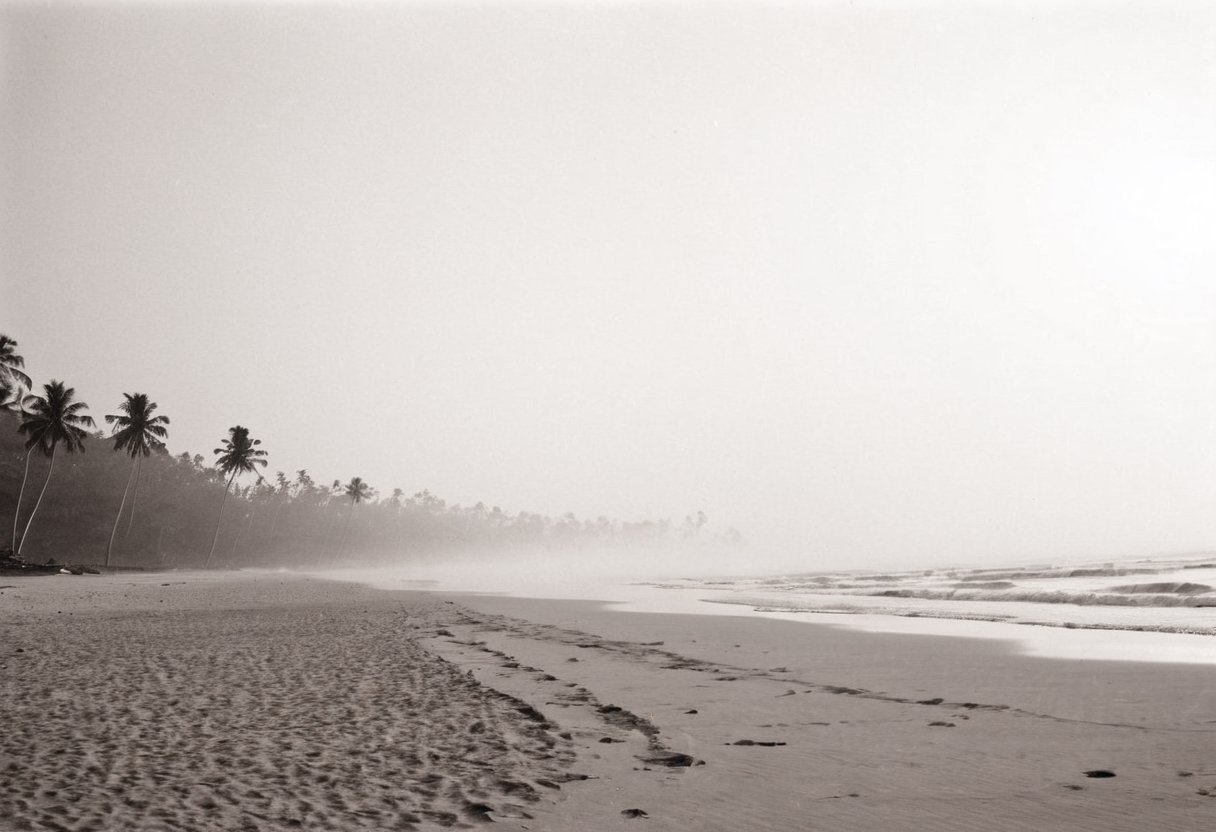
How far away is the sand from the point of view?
4066 millimetres

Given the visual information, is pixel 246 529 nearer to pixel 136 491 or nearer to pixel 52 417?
pixel 136 491

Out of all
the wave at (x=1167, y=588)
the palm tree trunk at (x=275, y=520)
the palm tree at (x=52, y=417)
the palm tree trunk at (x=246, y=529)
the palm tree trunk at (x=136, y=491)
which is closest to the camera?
the wave at (x=1167, y=588)

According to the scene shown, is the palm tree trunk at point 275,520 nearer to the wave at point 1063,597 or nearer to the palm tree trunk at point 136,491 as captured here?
the palm tree trunk at point 136,491

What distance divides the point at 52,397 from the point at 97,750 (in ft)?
205

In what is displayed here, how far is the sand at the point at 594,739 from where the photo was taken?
4.07m

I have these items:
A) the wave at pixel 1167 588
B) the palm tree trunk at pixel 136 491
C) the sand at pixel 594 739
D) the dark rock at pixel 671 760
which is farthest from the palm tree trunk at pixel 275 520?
the dark rock at pixel 671 760

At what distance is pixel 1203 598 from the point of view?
20.1 m

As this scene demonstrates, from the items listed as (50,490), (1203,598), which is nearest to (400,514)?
(50,490)

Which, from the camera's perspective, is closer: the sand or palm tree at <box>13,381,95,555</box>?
the sand

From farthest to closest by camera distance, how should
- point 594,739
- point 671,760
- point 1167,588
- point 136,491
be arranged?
point 136,491 → point 1167,588 → point 594,739 → point 671,760

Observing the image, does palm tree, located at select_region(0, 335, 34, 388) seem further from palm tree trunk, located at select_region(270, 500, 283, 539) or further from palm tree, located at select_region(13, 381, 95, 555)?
palm tree trunk, located at select_region(270, 500, 283, 539)

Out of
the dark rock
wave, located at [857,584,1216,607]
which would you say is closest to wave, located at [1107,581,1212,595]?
wave, located at [857,584,1216,607]

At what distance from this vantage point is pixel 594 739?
19.1 ft

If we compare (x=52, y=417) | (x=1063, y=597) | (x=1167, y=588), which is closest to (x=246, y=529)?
(x=52, y=417)
